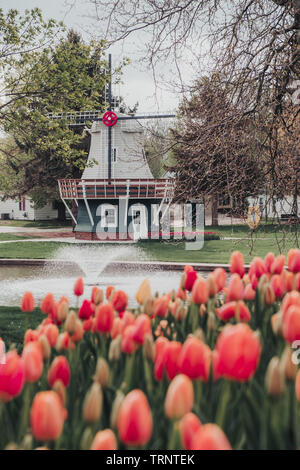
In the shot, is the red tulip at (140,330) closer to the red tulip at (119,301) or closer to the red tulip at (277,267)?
the red tulip at (119,301)

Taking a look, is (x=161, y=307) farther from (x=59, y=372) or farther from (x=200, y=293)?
(x=59, y=372)

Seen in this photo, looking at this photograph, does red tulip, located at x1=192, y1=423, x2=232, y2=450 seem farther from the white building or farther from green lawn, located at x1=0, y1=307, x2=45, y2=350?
the white building

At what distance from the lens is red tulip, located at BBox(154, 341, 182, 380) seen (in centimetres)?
160

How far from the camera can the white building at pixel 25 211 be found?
56.1 metres

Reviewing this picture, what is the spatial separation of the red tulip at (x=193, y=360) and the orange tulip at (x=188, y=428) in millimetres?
265

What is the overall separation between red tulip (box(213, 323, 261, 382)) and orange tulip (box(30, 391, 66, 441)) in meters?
0.44

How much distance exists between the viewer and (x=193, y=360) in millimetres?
1500

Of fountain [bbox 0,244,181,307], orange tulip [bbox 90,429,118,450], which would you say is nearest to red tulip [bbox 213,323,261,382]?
orange tulip [bbox 90,429,118,450]

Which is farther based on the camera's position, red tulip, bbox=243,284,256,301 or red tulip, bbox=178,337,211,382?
red tulip, bbox=243,284,256,301

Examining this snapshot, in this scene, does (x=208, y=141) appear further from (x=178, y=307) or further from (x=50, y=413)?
(x=50, y=413)

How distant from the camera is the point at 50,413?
4.00 feet

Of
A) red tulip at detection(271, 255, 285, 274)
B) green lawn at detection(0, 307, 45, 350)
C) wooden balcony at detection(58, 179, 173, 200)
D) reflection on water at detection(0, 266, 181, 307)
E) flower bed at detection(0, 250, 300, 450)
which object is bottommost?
reflection on water at detection(0, 266, 181, 307)

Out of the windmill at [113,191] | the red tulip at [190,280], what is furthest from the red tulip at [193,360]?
the windmill at [113,191]

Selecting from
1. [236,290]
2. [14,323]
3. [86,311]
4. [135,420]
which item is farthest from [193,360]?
[14,323]
